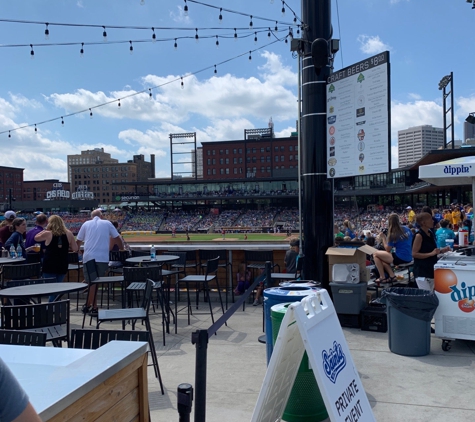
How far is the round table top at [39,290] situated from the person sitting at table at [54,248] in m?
1.70

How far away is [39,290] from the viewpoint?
18.6ft

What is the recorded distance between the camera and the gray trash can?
18.6 feet

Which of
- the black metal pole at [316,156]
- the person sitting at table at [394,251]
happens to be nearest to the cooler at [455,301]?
the black metal pole at [316,156]

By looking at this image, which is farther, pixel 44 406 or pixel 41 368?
pixel 41 368

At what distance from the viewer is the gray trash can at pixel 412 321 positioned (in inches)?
223

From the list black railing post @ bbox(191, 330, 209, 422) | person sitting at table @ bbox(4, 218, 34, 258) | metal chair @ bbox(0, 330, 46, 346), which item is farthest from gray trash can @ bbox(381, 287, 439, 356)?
person sitting at table @ bbox(4, 218, 34, 258)

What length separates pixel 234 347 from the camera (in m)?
6.29

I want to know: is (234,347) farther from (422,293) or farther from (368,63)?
(368,63)

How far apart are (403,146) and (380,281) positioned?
168047 mm

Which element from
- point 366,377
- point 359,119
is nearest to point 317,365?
point 366,377

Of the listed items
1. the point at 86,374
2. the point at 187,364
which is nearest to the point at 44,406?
the point at 86,374

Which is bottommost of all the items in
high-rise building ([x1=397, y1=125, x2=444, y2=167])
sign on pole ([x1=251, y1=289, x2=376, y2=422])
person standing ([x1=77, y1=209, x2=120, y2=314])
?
sign on pole ([x1=251, y1=289, x2=376, y2=422])

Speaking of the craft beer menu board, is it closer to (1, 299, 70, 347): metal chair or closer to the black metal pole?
the black metal pole

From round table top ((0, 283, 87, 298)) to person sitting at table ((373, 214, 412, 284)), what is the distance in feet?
18.4
